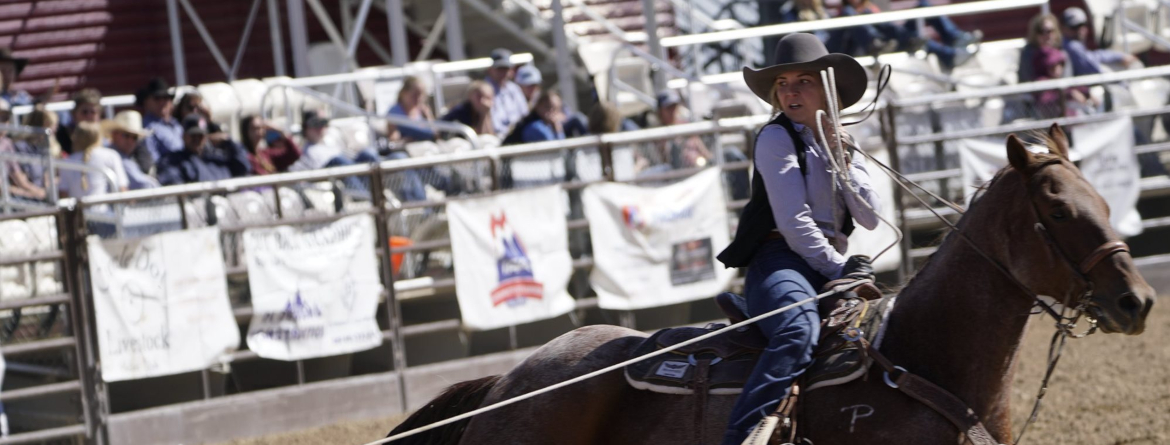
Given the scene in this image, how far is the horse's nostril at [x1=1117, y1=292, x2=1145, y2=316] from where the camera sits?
3638 mm

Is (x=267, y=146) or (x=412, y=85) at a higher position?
(x=412, y=85)

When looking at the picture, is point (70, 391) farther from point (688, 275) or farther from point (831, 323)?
point (831, 323)

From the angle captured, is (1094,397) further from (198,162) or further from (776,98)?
(198,162)

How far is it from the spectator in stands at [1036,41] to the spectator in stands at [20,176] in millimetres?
9711

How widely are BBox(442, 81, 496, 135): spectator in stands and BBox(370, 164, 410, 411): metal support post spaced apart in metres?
2.70

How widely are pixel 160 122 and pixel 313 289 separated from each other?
372 centimetres

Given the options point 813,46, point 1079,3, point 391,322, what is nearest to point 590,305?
point 391,322

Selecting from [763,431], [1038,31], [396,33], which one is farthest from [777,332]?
[396,33]

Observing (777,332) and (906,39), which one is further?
(906,39)

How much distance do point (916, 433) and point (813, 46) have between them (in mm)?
1315

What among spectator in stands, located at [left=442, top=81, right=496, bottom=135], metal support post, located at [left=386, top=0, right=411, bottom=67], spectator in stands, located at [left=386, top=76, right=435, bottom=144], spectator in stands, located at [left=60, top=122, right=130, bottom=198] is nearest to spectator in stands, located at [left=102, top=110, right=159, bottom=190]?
spectator in stands, located at [left=60, top=122, right=130, bottom=198]

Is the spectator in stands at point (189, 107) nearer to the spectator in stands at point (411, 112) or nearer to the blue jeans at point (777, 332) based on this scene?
the spectator in stands at point (411, 112)

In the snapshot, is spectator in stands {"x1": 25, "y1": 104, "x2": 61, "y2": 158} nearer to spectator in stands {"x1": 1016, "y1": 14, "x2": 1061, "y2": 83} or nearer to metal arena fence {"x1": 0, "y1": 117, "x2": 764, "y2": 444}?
metal arena fence {"x1": 0, "y1": 117, "x2": 764, "y2": 444}

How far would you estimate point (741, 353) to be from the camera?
420cm
